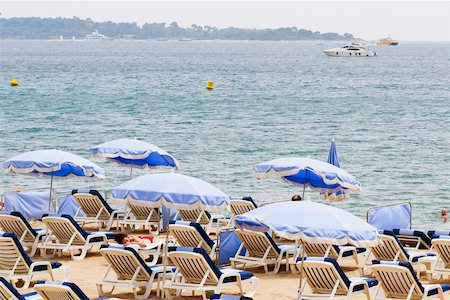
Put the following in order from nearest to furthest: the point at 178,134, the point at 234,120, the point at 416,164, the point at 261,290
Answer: the point at 261,290 → the point at 416,164 → the point at 178,134 → the point at 234,120

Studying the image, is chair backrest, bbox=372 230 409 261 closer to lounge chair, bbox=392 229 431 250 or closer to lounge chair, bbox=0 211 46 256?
lounge chair, bbox=392 229 431 250

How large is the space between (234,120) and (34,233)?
157ft

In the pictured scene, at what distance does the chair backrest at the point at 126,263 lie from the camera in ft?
45.2

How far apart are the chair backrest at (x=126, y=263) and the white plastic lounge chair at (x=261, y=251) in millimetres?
2106

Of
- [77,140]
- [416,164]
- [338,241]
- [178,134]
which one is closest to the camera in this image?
[338,241]

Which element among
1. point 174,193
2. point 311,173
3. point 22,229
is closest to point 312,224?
point 174,193

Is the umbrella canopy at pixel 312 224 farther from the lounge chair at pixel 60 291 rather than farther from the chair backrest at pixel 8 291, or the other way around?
the chair backrest at pixel 8 291

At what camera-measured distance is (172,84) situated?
334 feet

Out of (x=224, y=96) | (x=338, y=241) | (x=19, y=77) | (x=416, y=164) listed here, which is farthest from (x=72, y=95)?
(x=338, y=241)

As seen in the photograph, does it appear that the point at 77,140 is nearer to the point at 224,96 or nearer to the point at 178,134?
the point at 178,134

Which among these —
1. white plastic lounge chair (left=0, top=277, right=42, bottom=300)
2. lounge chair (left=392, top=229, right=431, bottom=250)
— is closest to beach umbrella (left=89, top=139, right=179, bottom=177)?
lounge chair (left=392, top=229, right=431, bottom=250)

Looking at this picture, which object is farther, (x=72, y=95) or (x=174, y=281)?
(x=72, y=95)

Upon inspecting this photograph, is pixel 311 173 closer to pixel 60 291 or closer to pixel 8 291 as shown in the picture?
pixel 60 291

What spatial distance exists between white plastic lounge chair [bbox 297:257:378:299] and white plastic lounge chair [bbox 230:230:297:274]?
7.88 ft
